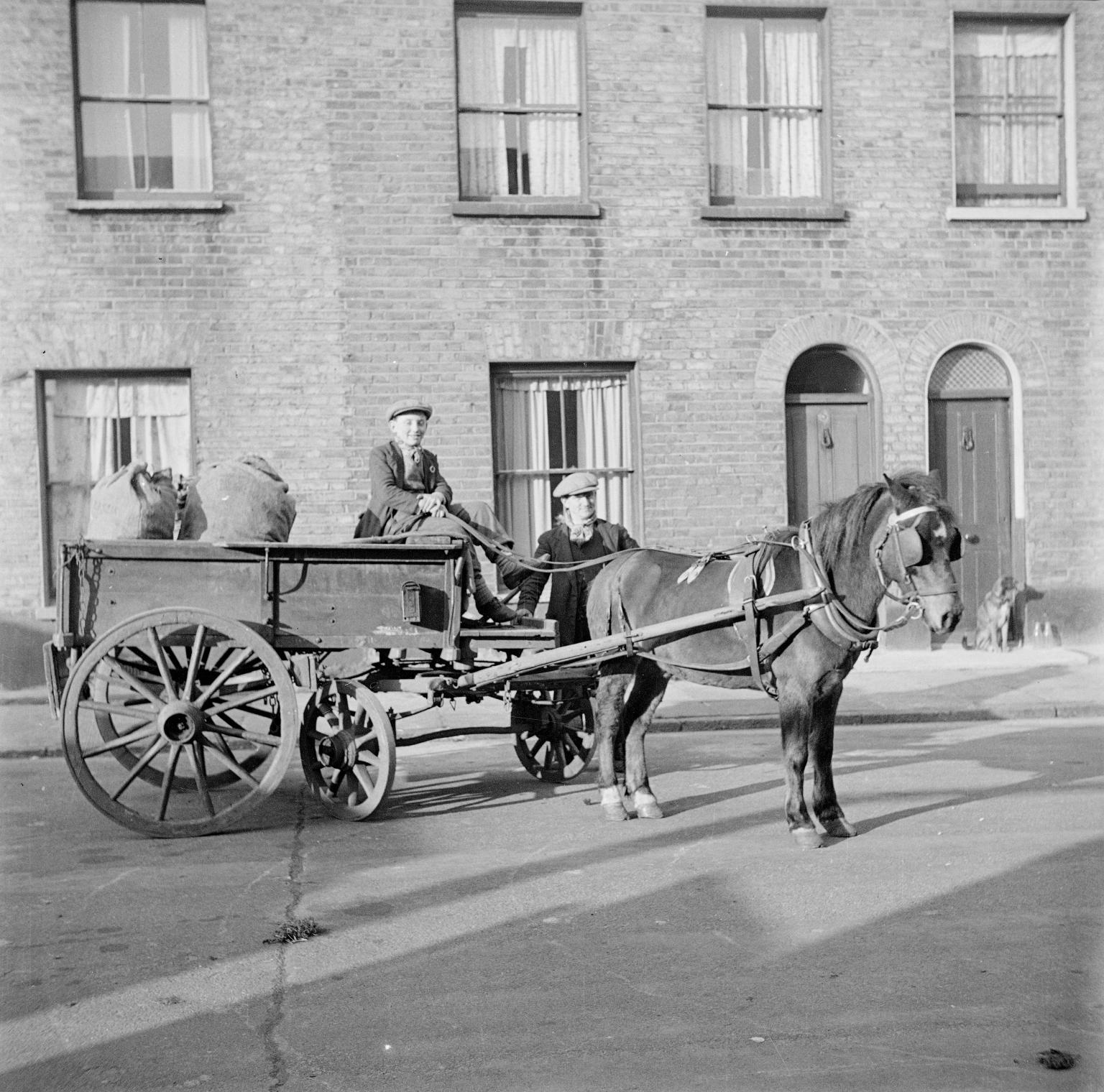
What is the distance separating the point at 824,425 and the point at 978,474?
177cm

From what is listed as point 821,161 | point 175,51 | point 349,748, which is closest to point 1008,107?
point 821,161

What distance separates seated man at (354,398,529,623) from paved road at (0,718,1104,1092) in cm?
132

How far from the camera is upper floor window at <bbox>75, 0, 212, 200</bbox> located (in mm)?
12820

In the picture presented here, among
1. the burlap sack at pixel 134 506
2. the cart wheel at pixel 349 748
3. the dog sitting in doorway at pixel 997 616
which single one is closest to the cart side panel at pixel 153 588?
the burlap sack at pixel 134 506

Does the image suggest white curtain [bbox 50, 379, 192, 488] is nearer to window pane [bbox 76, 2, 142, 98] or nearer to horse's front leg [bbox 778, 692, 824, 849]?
window pane [bbox 76, 2, 142, 98]

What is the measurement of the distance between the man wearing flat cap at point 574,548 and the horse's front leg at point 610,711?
42.7 inches

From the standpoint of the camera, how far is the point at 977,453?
14.1 metres

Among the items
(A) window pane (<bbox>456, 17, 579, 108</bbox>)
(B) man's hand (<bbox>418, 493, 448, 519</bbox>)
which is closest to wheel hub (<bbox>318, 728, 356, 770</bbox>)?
(B) man's hand (<bbox>418, 493, 448, 519</bbox>)

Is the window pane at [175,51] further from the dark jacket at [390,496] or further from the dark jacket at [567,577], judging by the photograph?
the dark jacket at [567,577]

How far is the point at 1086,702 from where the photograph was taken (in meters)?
10.9

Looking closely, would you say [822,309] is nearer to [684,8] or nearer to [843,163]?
[843,163]

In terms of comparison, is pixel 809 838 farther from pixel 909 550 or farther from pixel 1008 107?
pixel 1008 107

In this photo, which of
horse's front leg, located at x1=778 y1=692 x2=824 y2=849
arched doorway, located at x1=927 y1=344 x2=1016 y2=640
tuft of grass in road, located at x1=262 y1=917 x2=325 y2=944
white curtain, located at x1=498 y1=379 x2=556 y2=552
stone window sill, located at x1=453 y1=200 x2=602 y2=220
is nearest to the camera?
tuft of grass in road, located at x1=262 y1=917 x2=325 y2=944

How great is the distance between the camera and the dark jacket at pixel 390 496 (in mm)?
7547
